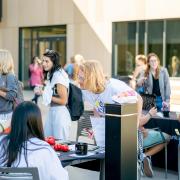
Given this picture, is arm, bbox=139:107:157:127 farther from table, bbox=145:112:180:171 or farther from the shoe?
table, bbox=145:112:180:171

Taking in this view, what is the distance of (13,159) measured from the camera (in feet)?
10.8

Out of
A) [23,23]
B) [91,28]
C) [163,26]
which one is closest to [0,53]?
[163,26]

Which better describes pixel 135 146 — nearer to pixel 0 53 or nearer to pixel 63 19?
pixel 0 53

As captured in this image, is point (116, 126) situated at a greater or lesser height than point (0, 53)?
lesser

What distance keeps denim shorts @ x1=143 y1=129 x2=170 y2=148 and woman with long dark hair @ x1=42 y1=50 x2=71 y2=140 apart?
3.90 feet

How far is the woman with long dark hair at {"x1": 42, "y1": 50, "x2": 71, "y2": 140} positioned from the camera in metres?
6.17

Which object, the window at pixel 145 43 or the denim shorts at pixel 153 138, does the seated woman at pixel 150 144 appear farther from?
the window at pixel 145 43

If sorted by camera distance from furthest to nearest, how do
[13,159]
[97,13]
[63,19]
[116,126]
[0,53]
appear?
[63,19]
[97,13]
[0,53]
[116,126]
[13,159]

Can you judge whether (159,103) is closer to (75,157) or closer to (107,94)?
(107,94)

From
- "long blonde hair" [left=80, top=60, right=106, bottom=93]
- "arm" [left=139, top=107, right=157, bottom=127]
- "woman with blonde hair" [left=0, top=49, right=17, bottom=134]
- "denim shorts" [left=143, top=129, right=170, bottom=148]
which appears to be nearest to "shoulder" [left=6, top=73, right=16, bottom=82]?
"woman with blonde hair" [left=0, top=49, right=17, bottom=134]

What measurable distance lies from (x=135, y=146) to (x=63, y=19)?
1744cm

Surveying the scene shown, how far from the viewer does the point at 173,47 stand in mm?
18406

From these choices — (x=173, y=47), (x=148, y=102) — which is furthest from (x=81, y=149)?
(x=173, y=47)

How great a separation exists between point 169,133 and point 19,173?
4173 mm
